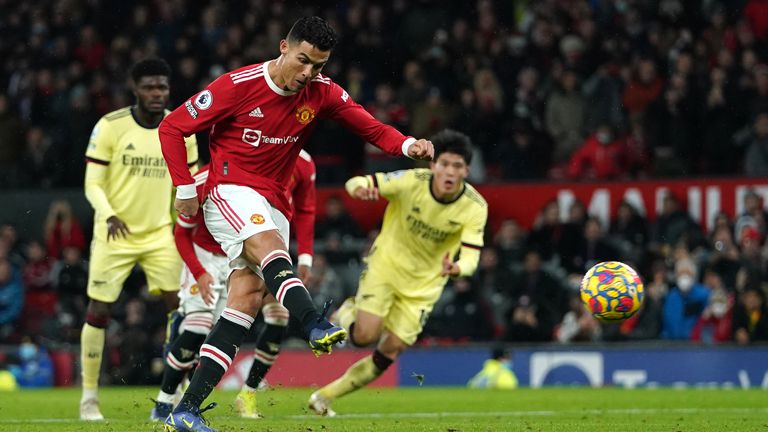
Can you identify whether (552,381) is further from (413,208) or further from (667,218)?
(413,208)

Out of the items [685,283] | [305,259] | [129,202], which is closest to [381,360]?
[305,259]

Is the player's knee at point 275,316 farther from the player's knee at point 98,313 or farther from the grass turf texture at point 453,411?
the player's knee at point 98,313

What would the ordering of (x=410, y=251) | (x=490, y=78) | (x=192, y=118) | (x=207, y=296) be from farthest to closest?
(x=490, y=78), (x=410, y=251), (x=207, y=296), (x=192, y=118)

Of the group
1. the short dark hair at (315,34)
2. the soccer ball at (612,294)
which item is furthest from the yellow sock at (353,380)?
the short dark hair at (315,34)

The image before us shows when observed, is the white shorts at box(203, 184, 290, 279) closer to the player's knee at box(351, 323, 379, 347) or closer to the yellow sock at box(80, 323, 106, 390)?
the yellow sock at box(80, 323, 106, 390)

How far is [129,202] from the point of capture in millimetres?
11312

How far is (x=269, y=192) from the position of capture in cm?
842

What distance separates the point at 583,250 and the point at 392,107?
3742 millimetres

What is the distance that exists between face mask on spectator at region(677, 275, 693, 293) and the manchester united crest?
957cm

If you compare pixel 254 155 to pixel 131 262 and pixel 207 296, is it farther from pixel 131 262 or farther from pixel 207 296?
pixel 131 262

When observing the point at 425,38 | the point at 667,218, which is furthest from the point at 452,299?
the point at 425,38

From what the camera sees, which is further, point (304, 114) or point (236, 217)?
point (304, 114)

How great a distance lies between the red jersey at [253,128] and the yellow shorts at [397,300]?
130 inches

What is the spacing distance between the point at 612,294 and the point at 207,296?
2.94 metres
